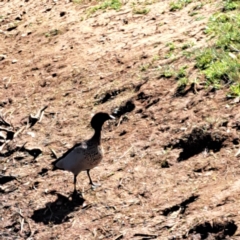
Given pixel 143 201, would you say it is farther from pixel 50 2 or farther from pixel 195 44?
pixel 50 2

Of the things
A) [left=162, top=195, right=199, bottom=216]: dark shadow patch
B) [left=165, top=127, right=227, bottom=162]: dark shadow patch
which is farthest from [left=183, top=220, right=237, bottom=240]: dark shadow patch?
[left=165, top=127, right=227, bottom=162]: dark shadow patch

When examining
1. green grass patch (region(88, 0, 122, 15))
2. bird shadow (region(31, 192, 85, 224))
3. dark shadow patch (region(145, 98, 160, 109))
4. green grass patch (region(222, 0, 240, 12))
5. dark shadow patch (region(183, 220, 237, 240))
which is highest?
dark shadow patch (region(183, 220, 237, 240))

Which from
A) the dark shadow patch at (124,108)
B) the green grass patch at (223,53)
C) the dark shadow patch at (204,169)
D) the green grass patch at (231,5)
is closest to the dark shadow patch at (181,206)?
the dark shadow patch at (204,169)

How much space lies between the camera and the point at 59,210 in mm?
6738

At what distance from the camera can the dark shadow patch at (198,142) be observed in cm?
660

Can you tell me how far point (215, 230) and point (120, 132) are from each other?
8.14ft

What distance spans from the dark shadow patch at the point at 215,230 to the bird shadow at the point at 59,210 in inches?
60.9

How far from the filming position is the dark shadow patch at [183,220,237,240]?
531cm

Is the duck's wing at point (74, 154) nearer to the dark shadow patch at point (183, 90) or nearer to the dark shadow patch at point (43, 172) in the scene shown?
the dark shadow patch at point (43, 172)

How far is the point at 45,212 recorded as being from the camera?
682 cm

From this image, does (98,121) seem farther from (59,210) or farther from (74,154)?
(59,210)

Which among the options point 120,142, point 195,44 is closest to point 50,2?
point 195,44

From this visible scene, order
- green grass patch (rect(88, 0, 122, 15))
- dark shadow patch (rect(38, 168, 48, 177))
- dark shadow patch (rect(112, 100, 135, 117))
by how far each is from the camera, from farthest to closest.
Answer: green grass patch (rect(88, 0, 122, 15)) < dark shadow patch (rect(112, 100, 135, 117)) < dark shadow patch (rect(38, 168, 48, 177))

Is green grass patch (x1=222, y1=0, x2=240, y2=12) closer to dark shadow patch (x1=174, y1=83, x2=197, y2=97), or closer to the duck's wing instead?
dark shadow patch (x1=174, y1=83, x2=197, y2=97)
